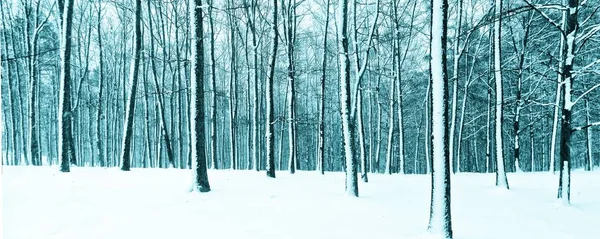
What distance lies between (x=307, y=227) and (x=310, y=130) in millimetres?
29015

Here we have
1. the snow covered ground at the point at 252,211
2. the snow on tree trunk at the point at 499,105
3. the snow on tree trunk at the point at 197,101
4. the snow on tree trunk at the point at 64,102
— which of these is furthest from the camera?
the snow on tree trunk at the point at 499,105

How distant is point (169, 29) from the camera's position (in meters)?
21.6

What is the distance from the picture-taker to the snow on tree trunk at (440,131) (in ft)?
19.0

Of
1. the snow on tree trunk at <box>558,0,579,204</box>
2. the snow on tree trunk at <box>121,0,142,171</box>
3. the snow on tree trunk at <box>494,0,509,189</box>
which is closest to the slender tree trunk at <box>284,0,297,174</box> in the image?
the snow on tree trunk at <box>121,0,142,171</box>

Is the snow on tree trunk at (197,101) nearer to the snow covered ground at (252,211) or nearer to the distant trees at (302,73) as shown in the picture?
the snow covered ground at (252,211)

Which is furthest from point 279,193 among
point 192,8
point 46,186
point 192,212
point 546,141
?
point 546,141

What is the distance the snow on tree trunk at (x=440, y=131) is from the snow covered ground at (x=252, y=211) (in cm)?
60

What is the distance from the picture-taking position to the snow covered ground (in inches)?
239

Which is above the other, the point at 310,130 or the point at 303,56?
the point at 303,56

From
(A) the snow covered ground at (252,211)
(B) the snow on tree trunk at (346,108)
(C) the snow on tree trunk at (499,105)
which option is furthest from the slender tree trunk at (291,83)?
(C) the snow on tree trunk at (499,105)

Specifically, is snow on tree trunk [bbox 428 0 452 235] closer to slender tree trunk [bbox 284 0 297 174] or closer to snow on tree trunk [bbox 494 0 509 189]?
snow on tree trunk [bbox 494 0 509 189]

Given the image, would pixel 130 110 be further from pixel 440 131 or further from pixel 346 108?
pixel 440 131

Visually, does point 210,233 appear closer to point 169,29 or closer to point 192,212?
point 192,212

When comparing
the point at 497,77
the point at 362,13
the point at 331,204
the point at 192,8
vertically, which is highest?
the point at 362,13
